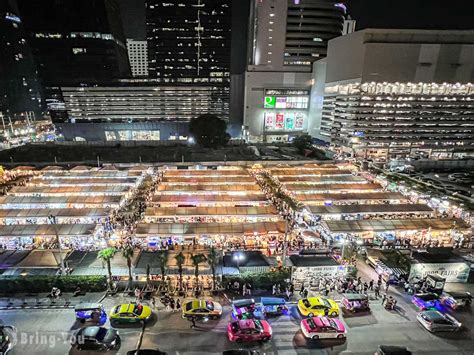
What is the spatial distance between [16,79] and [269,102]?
9058 cm

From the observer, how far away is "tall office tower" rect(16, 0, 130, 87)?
7481 cm

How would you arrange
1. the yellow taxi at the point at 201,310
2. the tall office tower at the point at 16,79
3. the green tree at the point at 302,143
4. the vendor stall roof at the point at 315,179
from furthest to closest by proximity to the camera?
the tall office tower at the point at 16,79, the green tree at the point at 302,143, the vendor stall roof at the point at 315,179, the yellow taxi at the point at 201,310

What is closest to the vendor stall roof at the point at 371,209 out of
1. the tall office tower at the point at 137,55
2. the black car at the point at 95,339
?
the black car at the point at 95,339

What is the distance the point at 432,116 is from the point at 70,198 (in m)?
72.6

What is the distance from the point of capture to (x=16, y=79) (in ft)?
344

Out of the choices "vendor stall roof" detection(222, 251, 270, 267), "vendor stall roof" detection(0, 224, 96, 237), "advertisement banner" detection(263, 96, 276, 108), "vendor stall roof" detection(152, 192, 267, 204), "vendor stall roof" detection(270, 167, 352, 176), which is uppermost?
"advertisement banner" detection(263, 96, 276, 108)

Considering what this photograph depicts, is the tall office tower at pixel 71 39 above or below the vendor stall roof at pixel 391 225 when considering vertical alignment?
above

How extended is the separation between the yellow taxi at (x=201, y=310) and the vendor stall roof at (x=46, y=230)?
11.8 m

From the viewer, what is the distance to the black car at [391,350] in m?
12.9

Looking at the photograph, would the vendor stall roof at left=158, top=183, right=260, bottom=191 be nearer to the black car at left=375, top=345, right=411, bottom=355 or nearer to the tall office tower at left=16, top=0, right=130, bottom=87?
the black car at left=375, top=345, right=411, bottom=355

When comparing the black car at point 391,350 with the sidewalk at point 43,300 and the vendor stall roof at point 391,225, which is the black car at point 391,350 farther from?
the sidewalk at point 43,300

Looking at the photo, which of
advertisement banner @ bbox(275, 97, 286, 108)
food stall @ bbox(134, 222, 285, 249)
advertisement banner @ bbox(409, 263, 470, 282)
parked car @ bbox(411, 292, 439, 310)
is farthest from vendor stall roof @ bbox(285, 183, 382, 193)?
advertisement banner @ bbox(275, 97, 286, 108)

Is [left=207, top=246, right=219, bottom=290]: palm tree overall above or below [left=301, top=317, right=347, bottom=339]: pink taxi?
above

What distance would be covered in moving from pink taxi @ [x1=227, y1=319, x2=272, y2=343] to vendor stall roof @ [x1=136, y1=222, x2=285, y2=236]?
9.47 m
